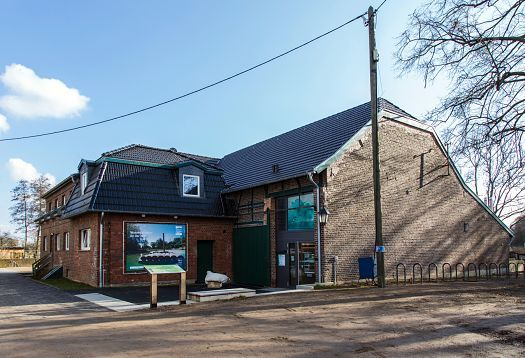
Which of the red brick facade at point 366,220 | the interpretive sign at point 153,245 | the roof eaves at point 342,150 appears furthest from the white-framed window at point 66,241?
the roof eaves at point 342,150

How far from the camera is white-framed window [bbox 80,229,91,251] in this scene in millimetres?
20866

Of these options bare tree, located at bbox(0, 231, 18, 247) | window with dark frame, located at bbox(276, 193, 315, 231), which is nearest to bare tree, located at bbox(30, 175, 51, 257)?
bare tree, located at bbox(0, 231, 18, 247)

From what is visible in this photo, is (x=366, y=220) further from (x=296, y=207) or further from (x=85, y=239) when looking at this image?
(x=85, y=239)

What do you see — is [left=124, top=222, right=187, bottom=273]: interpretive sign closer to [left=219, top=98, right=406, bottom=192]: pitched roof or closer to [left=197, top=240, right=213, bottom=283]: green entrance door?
[left=197, top=240, right=213, bottom=283]: green entrance door

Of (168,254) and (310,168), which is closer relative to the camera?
(310,168)

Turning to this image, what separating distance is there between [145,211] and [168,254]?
225 centimetres

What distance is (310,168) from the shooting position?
17984 millimetres

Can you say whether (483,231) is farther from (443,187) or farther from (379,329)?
(379,329)

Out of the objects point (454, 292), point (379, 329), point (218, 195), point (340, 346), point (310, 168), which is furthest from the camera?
point (218, 195)

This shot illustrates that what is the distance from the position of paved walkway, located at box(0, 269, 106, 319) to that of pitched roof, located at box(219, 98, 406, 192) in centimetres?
886

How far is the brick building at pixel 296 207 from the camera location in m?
18.4

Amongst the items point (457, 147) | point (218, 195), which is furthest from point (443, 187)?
point (218, 195)

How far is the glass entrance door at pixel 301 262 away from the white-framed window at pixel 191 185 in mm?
5740

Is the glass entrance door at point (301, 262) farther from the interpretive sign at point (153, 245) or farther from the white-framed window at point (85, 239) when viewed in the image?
the white-framed window at point (85, 239)
